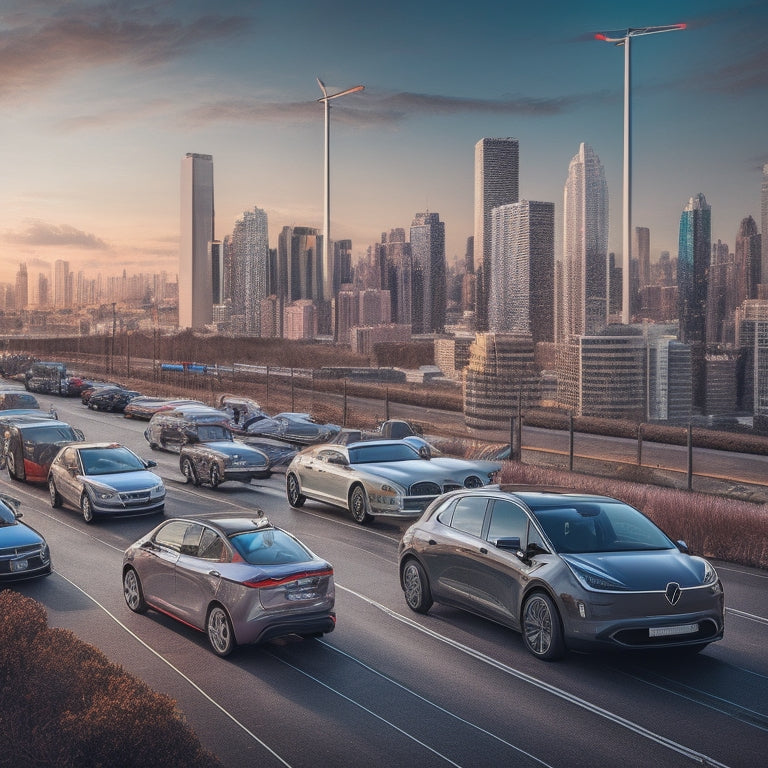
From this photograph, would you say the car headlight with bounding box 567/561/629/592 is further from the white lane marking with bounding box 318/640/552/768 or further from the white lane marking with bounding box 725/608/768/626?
the white lane marking with bounding box 725/608/768/626

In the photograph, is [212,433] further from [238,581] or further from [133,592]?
[238,581]

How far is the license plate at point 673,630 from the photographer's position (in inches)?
372

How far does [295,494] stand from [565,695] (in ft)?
40.9

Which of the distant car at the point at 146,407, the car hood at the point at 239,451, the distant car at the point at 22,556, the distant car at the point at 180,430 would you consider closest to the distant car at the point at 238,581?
the distant car at the point at 22,556

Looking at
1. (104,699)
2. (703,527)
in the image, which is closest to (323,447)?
(703,527)

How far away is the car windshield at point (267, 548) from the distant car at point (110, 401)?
3864 centimetres

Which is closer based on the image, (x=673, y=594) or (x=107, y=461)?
(x=673, y=594)

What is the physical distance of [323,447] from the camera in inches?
810

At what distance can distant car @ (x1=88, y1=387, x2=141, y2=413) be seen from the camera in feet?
158

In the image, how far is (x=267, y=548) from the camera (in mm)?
10898

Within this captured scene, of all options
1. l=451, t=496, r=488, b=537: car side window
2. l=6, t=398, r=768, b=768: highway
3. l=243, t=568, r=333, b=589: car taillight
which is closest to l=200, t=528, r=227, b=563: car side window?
l=243, t=568, r=333, b=589: car taillight

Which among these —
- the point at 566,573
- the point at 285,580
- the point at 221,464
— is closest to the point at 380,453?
the point at 221,464

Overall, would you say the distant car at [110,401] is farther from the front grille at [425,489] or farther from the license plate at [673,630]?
the license plate at [673,630]

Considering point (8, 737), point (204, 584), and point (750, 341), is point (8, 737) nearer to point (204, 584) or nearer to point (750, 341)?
point (204, 584)
